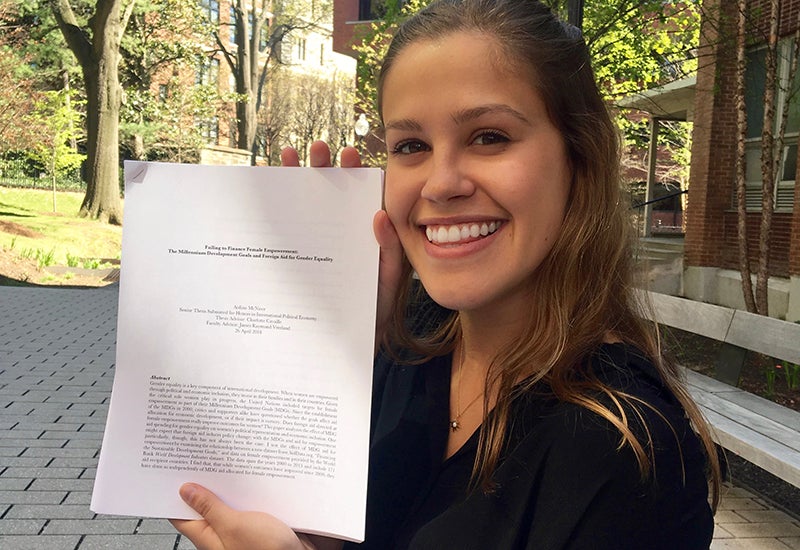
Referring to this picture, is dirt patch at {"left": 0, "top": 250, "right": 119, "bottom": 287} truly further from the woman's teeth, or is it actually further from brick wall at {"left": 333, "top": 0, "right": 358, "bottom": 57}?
brick wall at {"left": 333, "top": 0, "right": 358, "bottom": 57}

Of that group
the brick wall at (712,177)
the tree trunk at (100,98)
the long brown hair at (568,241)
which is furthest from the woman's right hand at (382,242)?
the tree trunk at (100,98)

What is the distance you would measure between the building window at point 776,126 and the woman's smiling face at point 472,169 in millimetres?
8906

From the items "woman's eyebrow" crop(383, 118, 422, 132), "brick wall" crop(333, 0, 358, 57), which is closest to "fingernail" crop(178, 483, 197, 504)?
"woman's eyebrow" crop(383, 118, 422, 132)

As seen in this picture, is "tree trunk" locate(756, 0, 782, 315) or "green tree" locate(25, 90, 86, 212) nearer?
"tree trunk" locate(756, 0, 782, 315)

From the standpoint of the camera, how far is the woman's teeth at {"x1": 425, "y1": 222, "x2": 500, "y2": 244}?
4.48ft

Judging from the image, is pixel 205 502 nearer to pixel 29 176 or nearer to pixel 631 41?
pixel 631 41

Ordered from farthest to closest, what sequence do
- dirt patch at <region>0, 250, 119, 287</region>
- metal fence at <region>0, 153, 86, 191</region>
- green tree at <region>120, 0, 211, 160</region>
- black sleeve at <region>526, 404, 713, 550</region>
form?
green tree at <region>120, 0, 211, 160</region>
metal fence at <region>0, 153, 86, 191</region>
dirt patch at <region>0, 250, 119, 287</region>
black sleeve at <region>526, 404, 713, 550</region>

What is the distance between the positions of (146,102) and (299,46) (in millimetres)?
21635

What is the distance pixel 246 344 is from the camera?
1.39 m

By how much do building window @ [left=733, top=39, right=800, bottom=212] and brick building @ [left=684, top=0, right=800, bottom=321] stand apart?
0.01 m

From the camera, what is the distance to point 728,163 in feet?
35.7

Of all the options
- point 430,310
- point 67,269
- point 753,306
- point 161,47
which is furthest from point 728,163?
point 161,47

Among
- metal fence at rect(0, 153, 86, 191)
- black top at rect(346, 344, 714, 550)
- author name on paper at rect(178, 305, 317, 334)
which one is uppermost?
metal fence at rect(0, 153, 86, 191)

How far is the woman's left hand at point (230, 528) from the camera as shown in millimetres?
1329
